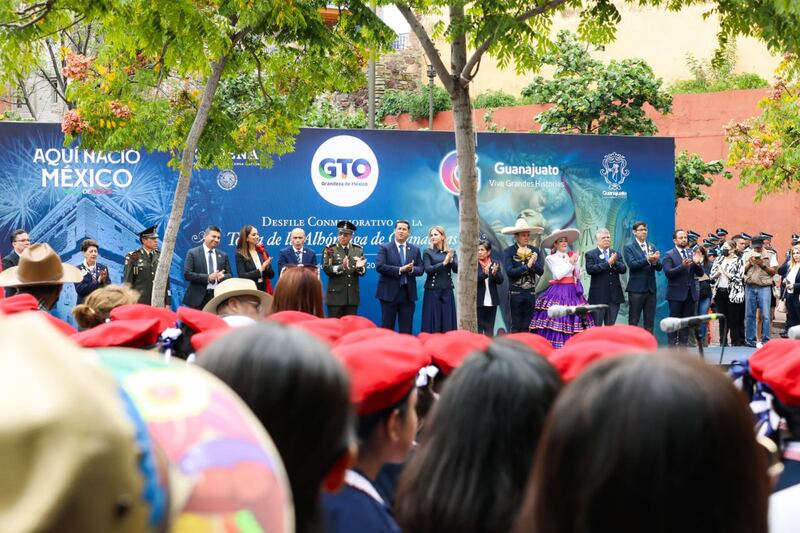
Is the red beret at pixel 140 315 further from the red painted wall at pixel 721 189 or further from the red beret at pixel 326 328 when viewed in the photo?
the red painted wall at pixel 721 189

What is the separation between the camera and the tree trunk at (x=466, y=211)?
28.1 feet

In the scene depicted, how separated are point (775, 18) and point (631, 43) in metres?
24.9

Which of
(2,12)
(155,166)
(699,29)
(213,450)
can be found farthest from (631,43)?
(213,450)

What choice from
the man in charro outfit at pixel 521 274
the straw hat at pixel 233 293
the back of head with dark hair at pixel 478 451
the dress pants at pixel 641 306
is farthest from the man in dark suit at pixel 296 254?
the back of head with dark hair at pixel 478 451

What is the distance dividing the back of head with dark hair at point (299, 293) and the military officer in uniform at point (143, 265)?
26.3ft

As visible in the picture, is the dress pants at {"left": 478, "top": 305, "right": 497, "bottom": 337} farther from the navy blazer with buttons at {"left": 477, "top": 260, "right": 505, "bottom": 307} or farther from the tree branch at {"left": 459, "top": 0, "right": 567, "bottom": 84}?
the tree branch at {"left": 459, "top": 0, "right": 567, "bottom": 84}

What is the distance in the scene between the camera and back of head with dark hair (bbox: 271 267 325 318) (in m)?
5.51

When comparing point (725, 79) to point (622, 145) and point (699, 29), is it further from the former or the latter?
point (622, 145)

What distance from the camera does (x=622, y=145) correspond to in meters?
17.1

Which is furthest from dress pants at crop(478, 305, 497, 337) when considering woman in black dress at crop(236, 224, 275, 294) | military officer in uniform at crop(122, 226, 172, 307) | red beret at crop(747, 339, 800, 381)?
red beret at crop(747, 339, 800, 381)

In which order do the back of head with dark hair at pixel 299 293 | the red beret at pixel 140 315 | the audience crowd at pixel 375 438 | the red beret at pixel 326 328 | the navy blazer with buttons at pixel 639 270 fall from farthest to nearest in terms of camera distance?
1. the navy blazer with buttons at pixel 639 270
2. the back of head with dark hair at pixel 299 293
3. the red beret at pixel 140 315
4. the red beret at pixel 326 328
5. the audience crowd at pixel 375 438

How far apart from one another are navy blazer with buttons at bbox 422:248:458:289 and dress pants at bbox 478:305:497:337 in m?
0.61

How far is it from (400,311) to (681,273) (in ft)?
15.6

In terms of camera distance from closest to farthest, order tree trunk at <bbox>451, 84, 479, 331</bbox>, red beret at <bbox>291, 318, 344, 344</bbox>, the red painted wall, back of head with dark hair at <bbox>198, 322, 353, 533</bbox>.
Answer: back of head with dark hair at <bbox>198, 322, 353, 533</bbox>, red beret at <bbox>291, 318, 344, 344</bbox>, tree trunk at <bbox>451, 84, 479, 331</bbox>, the red painted wall
